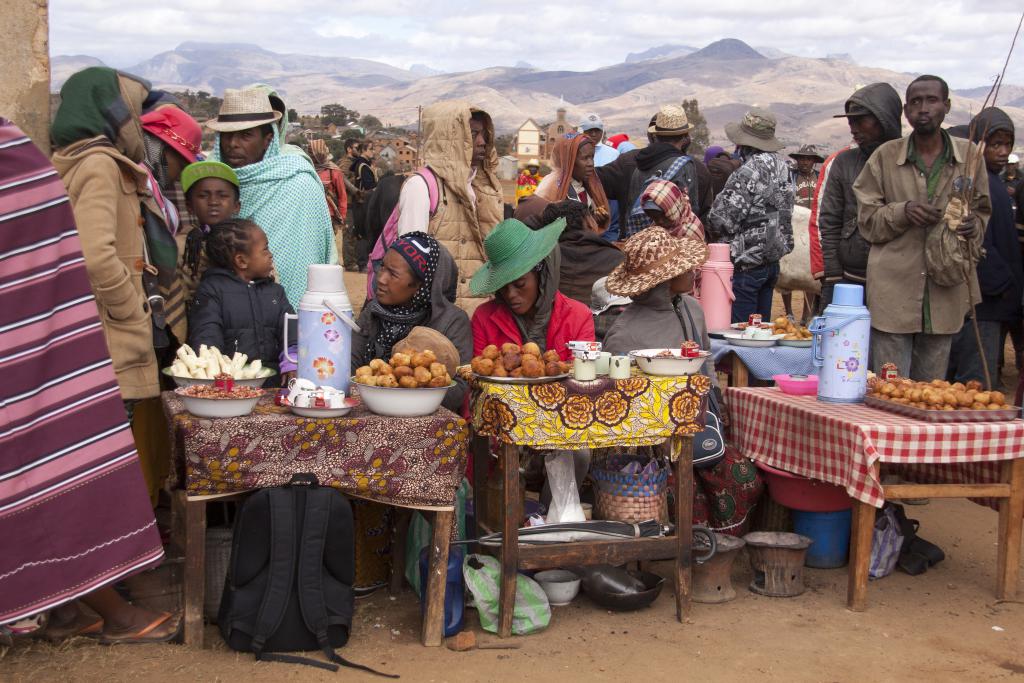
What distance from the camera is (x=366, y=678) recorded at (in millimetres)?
3594

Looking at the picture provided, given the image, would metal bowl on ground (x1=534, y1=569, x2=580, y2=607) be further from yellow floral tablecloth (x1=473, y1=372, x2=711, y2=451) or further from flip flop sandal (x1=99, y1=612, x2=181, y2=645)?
flip flop sandal (x1=99, y1=612, x2=181, y2=645)

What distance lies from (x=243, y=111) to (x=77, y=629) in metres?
2.64

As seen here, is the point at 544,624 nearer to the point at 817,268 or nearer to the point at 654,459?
the point at 654,459

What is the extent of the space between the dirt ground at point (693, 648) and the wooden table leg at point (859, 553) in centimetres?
6

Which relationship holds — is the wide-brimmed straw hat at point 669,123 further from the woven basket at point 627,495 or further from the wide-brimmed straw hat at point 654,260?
the woven basket at point 627,495

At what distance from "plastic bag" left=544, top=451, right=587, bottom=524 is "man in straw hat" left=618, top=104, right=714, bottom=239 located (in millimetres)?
2554

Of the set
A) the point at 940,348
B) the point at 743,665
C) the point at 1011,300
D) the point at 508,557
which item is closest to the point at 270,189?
the point at 508,557

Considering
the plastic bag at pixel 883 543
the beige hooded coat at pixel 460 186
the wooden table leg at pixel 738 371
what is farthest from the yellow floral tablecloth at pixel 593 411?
the beige hooded coat at pixel 460 186

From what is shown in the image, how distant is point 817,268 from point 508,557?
3.65 meters

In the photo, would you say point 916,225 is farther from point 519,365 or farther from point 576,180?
point 576,180

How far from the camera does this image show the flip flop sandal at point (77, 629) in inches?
147

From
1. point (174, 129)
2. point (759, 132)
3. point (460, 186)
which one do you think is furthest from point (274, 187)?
point (759, 132)

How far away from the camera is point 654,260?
4.79 meters

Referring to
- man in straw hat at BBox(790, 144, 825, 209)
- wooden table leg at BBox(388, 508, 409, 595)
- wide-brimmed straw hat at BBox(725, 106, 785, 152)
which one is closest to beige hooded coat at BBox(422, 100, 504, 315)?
wooden table leg at BBox(388, 508, 409, 595)
